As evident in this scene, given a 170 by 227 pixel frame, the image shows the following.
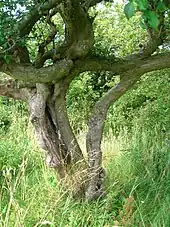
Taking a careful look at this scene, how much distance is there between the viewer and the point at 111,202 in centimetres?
464

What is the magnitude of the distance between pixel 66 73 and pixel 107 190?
1393mm

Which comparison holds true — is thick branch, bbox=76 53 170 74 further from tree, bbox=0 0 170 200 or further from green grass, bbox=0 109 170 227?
green grass, bbox=0 109 170 227

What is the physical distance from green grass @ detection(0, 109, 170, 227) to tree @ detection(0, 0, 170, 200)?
0.24 metres

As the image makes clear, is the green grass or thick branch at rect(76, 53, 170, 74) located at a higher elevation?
thick branch at rect(76, 53, 170, 74)

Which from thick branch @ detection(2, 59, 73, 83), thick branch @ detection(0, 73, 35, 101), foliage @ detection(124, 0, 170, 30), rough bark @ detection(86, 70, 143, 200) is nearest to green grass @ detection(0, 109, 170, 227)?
rough bark @ detection(86, 70, 143, 200)

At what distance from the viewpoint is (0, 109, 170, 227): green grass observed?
3820 mm

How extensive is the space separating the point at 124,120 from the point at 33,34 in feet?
20.1

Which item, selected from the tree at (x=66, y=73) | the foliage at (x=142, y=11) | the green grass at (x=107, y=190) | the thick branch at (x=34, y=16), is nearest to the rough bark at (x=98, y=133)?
the tree at (x=66, y=73)

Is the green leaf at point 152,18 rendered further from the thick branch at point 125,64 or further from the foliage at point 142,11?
the thick branch at point 125,64

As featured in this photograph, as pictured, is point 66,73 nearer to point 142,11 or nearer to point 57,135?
point 57,135

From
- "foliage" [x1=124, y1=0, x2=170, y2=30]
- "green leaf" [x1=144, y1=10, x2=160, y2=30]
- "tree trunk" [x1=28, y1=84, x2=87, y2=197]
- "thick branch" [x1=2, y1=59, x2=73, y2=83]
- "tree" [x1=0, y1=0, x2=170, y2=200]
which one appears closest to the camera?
"foliage" [x1=124, y1=0, x2=170, y2=30]

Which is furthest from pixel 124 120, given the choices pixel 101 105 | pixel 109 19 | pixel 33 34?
pixel 33 34

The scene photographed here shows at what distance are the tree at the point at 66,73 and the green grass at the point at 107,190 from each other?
0.24 meters

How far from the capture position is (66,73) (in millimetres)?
4512
